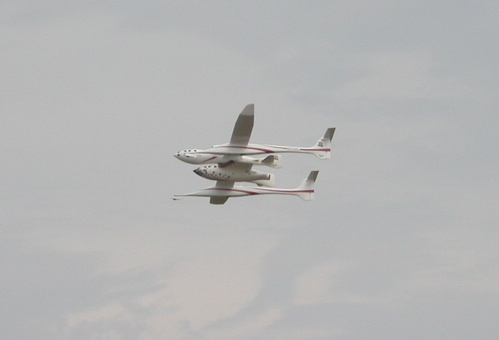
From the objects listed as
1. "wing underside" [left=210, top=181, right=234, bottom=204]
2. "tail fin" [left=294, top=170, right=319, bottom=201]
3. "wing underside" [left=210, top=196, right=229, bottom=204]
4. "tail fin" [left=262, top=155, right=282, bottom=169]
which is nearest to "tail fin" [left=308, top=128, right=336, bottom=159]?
"tail fin" [left=262, top=155, right=282, bottom=169]

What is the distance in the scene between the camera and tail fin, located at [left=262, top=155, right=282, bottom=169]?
14388 cm

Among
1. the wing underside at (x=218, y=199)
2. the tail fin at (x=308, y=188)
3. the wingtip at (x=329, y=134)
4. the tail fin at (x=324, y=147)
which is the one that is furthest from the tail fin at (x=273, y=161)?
the tail fin at (x=308, y=188)

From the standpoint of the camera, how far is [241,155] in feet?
466

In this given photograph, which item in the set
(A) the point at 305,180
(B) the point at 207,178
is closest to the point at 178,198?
(B) the point at 207,178

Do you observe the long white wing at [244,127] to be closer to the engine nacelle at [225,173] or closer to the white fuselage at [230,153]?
the white fuselage at [230,153]

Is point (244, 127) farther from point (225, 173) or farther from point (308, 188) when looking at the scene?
point (308, 188)

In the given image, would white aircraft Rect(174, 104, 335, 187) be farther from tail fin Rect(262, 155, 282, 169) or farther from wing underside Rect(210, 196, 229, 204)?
wing underside Rect(210, 196, 229, 204)

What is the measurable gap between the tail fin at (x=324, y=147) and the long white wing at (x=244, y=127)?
10136mm

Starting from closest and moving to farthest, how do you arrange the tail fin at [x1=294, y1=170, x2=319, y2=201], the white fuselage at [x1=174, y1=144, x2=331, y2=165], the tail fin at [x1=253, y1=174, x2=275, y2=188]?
the white fuselage at [x1=174, y1=144, x2=331, y2=165]
the tail fin at [x1=253, y1=174, x2=275, y2=188]
the tail fin at [x1=294, y1=170, x2=319, y2=201]

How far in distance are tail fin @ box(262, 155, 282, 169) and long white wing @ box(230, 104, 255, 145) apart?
396cm

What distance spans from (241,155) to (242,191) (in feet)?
30.4

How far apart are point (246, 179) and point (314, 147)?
7473mm

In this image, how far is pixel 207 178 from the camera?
14638cm

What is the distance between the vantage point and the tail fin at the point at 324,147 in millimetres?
148375
